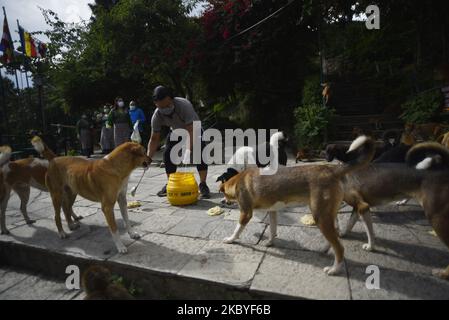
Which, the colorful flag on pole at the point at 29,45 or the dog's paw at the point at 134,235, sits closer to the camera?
the dog's paw at the point at 134,235

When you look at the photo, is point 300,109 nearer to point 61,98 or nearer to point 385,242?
point 385,242

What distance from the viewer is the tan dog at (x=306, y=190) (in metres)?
2.74

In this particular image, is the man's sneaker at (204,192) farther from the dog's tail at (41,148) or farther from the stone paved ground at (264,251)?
the dog's tail at (41,148)

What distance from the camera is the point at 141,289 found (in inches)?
121

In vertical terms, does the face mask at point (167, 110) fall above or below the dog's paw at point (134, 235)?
above

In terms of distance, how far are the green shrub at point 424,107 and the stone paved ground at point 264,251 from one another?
449 cm

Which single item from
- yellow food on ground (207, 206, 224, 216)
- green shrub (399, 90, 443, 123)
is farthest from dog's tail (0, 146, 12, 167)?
green shrub (399, 90, 443, 123)

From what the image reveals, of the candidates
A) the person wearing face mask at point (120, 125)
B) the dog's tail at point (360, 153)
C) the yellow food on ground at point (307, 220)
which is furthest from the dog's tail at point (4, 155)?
the person wearing face mask at point (120, 125)

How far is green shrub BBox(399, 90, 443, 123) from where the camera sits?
7.75 metres

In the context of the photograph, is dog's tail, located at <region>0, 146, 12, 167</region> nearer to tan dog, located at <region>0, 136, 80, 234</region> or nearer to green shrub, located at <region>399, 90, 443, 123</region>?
tan dog, located at <region>0, 136, 80, 234</region>

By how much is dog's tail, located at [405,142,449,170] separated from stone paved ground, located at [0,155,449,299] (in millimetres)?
982

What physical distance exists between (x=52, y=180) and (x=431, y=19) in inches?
435

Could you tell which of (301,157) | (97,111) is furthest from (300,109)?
(97,111)

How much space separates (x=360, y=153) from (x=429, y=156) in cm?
69
